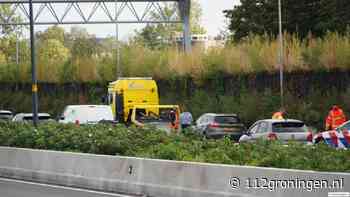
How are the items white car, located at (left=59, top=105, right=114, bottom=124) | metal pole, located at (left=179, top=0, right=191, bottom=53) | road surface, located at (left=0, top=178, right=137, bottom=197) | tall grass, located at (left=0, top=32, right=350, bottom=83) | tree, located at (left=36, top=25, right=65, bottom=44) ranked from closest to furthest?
road surface, located at (left=0, top=178, right=137, bottom=197)
white car, located at (left=59, top=105, right=114, bottom=124)
tall grass, located at (left=0, top=32, right=350, bottom=83)
metal pole, located at (left=179, top=0, right=191, bottom=53)
tree, located at (left=36, top=25, right=65, bottom=44)

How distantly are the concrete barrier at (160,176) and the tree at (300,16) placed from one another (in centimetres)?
4000

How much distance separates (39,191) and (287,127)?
12.9 m

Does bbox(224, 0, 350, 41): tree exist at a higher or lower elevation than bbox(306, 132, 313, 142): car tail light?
higher

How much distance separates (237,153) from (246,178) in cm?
237

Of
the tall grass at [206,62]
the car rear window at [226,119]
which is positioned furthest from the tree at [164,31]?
the car rear window at [226,119]

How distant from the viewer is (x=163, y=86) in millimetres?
61750

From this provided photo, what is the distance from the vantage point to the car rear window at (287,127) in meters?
30.5

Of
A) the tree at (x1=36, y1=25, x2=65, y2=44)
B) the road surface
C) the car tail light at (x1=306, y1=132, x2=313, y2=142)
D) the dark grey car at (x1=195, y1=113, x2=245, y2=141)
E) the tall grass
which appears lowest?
the dark grey car at (x1=195, y1=113, x2=245, y2=141)

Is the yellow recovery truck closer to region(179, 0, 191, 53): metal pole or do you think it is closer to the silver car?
the silver car

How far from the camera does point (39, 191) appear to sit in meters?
19.8

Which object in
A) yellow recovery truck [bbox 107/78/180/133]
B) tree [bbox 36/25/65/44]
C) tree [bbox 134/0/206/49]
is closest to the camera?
yellow recovery truck [bbox 107/78/180/133]

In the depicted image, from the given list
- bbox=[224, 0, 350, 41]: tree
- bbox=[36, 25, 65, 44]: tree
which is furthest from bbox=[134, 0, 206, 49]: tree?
bbox=[224, 0, 350, 41]: tree

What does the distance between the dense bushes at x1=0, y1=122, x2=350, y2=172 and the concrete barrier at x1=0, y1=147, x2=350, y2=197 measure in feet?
2.21

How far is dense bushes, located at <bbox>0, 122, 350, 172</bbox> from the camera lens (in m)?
15.8
